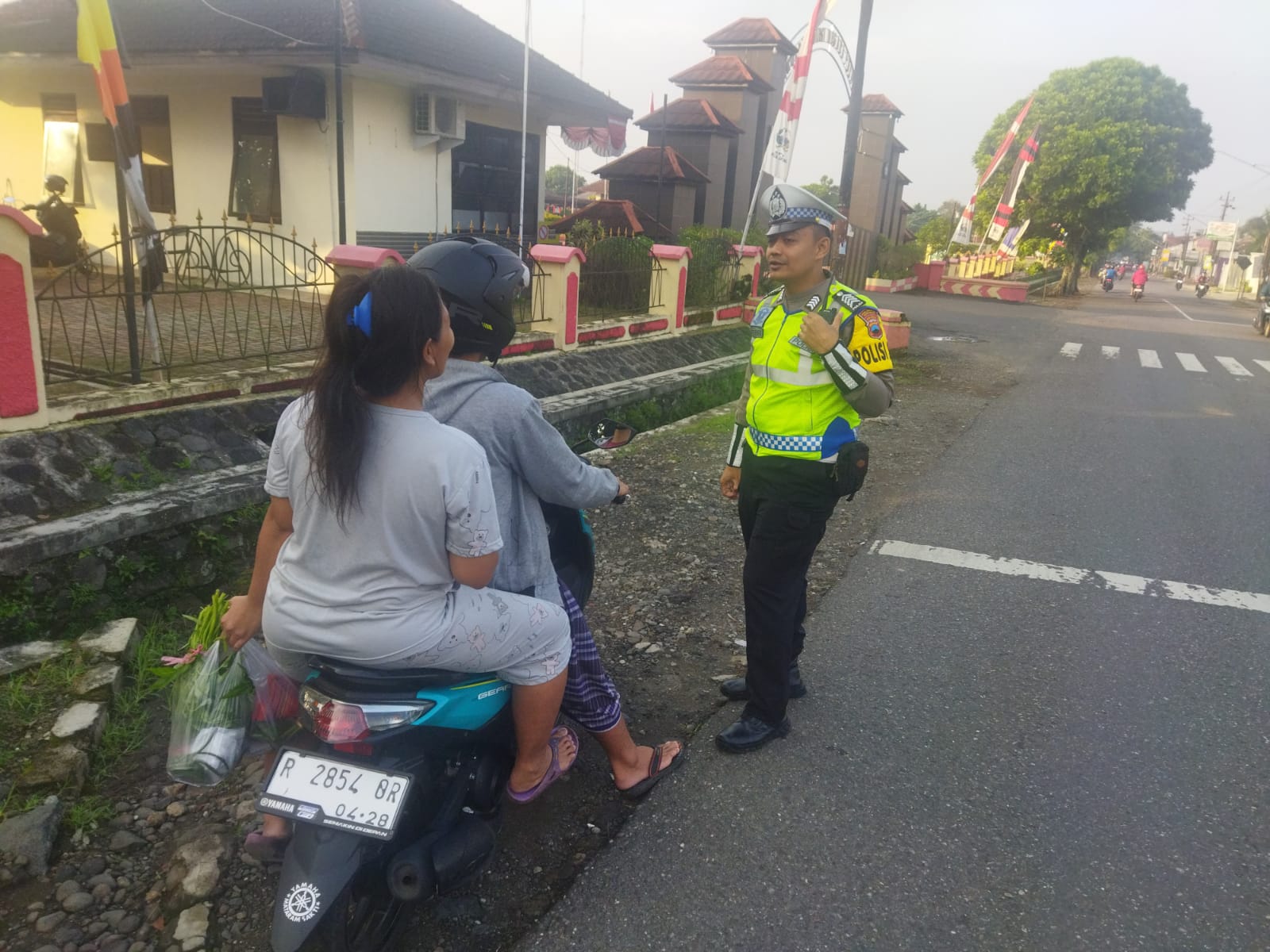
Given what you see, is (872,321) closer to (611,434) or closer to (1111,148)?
(611,434)

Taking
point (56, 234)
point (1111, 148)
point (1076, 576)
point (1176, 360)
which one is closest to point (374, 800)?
point (1076, 576)

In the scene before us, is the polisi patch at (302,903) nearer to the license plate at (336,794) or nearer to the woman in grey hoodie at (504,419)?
the license plate at (336,794)

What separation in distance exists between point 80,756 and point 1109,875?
3093mm

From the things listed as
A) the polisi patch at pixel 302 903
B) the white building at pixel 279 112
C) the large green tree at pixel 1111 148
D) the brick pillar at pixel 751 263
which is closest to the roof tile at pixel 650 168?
the brick pillar at pixel 751 263

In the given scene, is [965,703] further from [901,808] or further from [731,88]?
[731,88]

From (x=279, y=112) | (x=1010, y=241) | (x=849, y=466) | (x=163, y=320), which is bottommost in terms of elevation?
(x=163, y=320)

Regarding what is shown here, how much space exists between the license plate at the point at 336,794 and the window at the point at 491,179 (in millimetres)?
11275

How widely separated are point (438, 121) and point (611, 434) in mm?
9793

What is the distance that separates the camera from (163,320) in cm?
764

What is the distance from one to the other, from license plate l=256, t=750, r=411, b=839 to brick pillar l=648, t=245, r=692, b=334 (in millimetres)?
9328

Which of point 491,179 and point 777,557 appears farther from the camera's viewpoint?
point 491,179

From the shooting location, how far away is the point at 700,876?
244cm

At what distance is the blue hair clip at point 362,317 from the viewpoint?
1.83 m

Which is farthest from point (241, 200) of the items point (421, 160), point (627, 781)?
point (627, 781)
